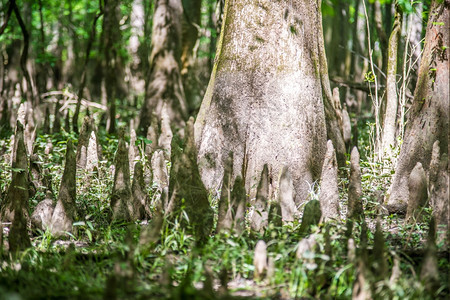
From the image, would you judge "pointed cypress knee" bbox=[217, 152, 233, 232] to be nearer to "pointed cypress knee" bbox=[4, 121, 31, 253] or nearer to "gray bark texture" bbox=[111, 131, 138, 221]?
"gray bark texture" bbox=[111, 131, 138, 221]

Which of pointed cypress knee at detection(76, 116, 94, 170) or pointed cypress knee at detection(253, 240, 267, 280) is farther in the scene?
pointed cypress knee at detection(76, 116, 94, 170)

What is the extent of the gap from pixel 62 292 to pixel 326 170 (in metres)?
2.20

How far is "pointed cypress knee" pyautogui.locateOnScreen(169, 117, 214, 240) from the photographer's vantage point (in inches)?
128

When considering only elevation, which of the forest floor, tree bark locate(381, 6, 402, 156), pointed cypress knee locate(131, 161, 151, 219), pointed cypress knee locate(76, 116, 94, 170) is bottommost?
the forest floor

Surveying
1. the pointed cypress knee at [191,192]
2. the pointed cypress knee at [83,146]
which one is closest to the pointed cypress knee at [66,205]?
the pointed cypress knee at [191,192]

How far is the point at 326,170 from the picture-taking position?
3748 millimetres

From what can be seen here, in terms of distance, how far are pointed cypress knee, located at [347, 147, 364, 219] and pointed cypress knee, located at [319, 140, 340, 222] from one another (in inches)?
7.7

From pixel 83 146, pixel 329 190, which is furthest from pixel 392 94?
pixel 83 146

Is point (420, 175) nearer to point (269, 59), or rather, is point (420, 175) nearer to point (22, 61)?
point (269, 59)

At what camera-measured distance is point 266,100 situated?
168 inches

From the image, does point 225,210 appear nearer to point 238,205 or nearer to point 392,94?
point 238,205

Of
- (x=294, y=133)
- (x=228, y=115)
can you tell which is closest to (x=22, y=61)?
(x=228, y=115)

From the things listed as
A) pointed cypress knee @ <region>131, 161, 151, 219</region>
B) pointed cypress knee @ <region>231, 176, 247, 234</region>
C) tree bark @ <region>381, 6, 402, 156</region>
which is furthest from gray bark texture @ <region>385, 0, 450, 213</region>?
pointed cypress knee @ <region>131, 161, 151, 219</region>

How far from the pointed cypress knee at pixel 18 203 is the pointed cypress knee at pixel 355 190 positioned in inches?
87.0
